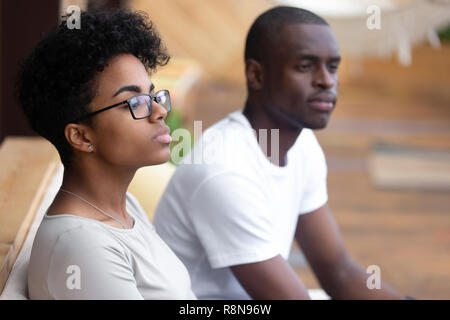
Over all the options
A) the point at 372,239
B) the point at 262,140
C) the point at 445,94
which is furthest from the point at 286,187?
the point at 445,94

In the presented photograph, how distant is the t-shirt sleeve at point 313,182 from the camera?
1.44 m

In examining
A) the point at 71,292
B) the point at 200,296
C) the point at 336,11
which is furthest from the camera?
the point at 336,11

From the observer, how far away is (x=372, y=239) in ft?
10.8

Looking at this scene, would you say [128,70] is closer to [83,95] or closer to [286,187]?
[83,95]

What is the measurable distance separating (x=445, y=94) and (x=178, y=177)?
639 centimetres

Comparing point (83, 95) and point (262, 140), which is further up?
point (83, 95)

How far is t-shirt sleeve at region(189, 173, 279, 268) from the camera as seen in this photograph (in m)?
1.22

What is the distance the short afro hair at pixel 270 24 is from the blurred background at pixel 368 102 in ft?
0.38

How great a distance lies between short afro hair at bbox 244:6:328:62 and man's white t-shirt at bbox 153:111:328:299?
135 mm

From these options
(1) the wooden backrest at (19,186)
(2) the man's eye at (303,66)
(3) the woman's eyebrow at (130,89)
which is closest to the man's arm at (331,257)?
(2) the man's eye at (303,66)

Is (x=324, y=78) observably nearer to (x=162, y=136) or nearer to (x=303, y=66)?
(x=303, y=66)

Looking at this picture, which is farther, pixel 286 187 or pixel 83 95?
pixel 286 187

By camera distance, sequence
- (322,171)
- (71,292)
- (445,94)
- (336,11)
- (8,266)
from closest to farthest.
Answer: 1. (71,292)
2. (8,266)
3. (322,171)
4. (336,11)
5. (445,94)

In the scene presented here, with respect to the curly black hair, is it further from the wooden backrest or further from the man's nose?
the man's nose
